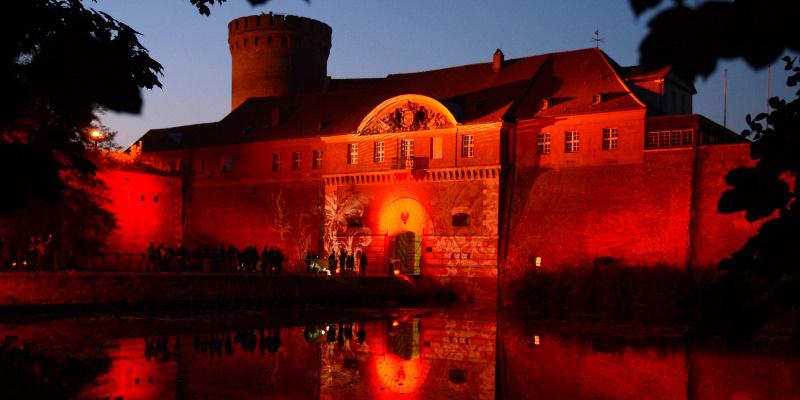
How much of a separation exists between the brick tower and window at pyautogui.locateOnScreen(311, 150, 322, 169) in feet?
45.8

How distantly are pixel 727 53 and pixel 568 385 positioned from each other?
546 inches

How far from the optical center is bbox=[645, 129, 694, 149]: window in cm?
3866

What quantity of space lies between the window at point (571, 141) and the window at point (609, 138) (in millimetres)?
1338

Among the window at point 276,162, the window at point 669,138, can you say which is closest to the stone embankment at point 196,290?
A: the window at point 669,138

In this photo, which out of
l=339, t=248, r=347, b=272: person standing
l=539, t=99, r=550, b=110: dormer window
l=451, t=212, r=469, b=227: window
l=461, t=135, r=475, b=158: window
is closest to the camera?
l=539, t=99, r=550, b=110: dormer window

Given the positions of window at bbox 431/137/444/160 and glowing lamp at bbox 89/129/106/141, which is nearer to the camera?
glowing lamp at bbox 89/129/106/141

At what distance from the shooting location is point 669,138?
3931 cm

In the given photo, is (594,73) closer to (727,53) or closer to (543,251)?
(543,251)

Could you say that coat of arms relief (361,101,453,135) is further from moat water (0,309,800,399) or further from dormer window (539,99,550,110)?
moat water (0,309,800,399)

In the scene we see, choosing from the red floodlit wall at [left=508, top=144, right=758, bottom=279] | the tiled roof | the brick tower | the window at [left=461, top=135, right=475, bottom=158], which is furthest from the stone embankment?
the brick tower

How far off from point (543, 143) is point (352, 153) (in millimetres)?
11088

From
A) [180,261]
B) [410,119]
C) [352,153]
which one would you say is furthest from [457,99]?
[180,261]

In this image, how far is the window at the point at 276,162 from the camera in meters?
52.3

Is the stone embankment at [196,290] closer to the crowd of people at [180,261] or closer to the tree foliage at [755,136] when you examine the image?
the crowd of people at [180,261]
